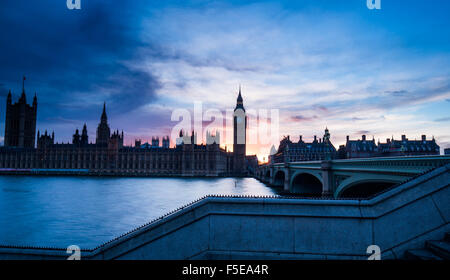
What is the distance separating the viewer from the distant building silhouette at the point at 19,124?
557 ft

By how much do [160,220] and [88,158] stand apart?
156 m

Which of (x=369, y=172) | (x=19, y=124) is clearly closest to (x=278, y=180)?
(x=369, y=172)

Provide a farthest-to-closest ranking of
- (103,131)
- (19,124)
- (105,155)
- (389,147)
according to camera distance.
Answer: (19,124) < (103,131) < (105,155) < (389,147)

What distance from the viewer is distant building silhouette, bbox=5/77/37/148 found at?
6678 inches

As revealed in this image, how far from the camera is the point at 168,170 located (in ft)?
458

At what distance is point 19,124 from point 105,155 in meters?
65.9

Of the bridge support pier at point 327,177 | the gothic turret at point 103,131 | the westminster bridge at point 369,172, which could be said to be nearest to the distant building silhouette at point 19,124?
the gothic turret at point 103,131

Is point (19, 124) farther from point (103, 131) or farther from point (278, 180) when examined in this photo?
point (278, 180)

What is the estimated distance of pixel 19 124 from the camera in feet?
559

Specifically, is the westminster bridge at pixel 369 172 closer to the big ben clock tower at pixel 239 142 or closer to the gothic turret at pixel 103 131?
the big ben clock tower at pixel 239 142

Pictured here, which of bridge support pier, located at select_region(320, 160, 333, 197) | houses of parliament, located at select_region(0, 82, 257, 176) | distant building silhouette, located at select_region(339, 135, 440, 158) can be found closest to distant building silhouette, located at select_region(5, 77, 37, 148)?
houses of parliament, located at select_region(0, 82, 257, 176)
